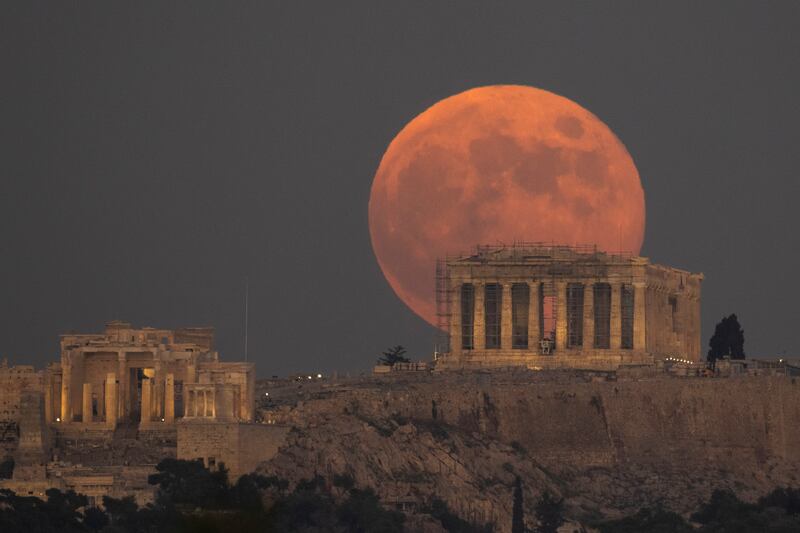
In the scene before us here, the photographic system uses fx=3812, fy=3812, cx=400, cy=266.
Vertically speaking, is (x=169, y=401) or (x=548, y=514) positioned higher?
(x=169, y=401)

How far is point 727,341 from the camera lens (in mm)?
192375

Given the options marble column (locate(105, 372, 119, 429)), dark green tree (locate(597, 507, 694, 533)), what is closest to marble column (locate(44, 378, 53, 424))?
marble column (locate(105, 372, 119, 429))

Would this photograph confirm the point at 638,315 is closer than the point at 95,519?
No

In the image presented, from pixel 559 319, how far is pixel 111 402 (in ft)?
97.7

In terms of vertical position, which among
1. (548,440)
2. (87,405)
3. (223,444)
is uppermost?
(87,405)

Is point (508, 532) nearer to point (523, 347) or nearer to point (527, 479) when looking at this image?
point (527, 479)

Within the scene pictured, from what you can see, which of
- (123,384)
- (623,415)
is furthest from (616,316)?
(123,384)

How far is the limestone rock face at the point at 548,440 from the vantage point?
161 metres

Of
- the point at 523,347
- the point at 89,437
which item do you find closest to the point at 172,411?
the point at 89,437

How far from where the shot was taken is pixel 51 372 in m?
165

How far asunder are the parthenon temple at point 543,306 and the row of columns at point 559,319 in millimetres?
48

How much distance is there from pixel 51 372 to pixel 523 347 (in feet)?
96.6

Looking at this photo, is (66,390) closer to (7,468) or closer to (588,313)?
(7,468)

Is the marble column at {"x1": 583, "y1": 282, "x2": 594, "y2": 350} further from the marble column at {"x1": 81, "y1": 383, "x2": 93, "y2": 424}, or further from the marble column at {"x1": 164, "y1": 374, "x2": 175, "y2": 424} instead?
the marble column at {"x1": 81, "y1": 383, "x2": 93, "y2": 424}
